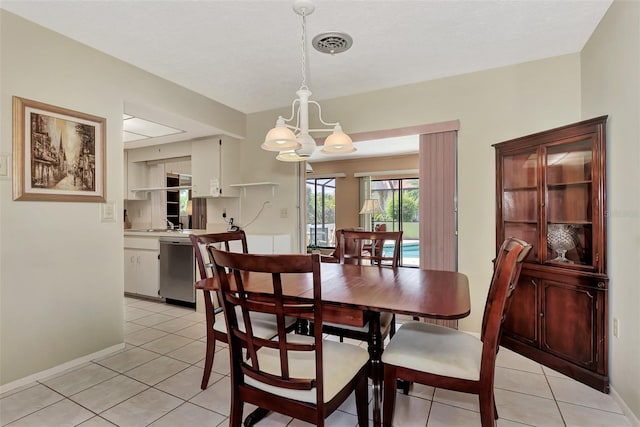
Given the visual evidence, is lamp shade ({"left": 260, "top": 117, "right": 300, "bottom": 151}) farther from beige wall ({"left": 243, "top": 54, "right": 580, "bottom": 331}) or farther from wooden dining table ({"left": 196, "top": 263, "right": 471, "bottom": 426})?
beige wall ({"left": 243, "top": 54, "right": 580, "bottom": 331})

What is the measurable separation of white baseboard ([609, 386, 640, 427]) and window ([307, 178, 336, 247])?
6.11 m

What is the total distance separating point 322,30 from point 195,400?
2.54 metres

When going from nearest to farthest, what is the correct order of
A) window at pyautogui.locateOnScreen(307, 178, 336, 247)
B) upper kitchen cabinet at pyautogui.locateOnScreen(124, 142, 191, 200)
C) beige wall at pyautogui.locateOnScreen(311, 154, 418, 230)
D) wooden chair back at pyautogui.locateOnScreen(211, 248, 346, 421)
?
1. wooden chair back at pyautogui.locateOnScreen(211, 248, 346, 421)
2. upper kitchen cabinet at pyautogui.locateOnScreen(124, 142, 191, 200)
3. beige wall at pyautogui.locateOnScreen(311, 154, 418, 230)
4. window at pyautogui.locateOnScreen(307, 178, 336, 247)

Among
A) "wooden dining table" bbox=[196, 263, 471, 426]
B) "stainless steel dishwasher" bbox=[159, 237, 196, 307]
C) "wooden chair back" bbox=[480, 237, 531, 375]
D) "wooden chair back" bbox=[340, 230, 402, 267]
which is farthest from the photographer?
"stainless steel dishwasher" bbox=[159, 237, 196, 307]

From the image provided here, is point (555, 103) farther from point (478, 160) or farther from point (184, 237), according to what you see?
point (184, 237)

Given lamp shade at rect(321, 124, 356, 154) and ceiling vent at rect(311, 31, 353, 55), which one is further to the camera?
ceiling vent at rect(311, 31, 353, 55)

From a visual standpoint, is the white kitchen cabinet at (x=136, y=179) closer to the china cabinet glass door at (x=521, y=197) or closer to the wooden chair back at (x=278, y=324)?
the wooden chair back at (x=278, y=324)

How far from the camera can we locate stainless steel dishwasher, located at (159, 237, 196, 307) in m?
3.80

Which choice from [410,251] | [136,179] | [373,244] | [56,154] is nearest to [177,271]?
[56,154]

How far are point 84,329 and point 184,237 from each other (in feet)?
5.02

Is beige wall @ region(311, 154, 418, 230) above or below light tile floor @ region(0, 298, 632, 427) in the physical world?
above

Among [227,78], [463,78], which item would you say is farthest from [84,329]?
[463,78]

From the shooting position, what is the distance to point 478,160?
2.96 m

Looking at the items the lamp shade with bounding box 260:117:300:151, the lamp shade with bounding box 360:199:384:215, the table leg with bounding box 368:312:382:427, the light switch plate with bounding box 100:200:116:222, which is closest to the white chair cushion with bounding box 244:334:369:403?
the table leg with bounding box 368:312:382:427
